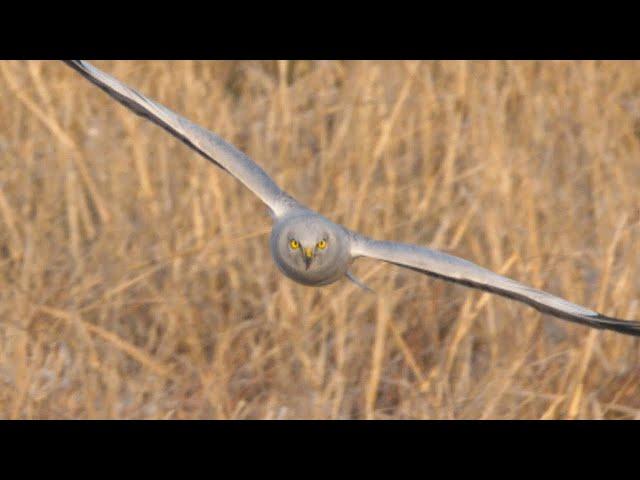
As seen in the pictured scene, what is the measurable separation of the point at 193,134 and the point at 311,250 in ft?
1.94

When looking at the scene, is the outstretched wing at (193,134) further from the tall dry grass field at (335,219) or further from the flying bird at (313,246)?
the tall dry grass field at (335,219)

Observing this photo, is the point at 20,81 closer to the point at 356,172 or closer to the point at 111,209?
the point at 111,209

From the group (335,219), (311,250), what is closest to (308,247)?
(311,250)

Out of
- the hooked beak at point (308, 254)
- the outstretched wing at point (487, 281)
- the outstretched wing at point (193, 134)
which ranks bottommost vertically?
the outstretched wing at point (487, 281)

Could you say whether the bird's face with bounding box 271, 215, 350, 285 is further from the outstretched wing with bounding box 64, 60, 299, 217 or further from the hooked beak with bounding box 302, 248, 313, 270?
the outstretched wing with bounding box 64, 60, 299, 217

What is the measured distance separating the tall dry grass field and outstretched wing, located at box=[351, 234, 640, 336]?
59 centimetres

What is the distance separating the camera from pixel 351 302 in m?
6.50

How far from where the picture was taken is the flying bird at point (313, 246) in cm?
539

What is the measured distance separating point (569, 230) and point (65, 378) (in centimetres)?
226

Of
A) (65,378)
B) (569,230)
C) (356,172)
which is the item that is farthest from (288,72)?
(65,378)

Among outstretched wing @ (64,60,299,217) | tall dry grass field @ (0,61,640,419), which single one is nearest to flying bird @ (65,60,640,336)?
outstretched wing @ (64,60,299,217)

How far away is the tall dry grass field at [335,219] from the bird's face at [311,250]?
0.54m

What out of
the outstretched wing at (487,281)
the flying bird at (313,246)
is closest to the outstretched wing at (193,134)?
the flying bird at (313,246)

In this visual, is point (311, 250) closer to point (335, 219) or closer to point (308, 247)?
point (308, 247)
